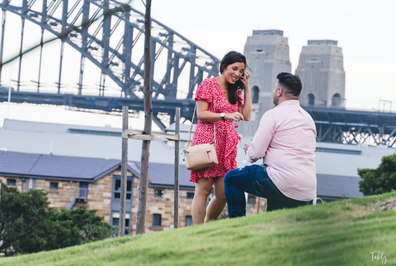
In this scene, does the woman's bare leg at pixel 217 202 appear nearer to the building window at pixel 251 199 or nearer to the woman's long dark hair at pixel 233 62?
the woman's long dark hair at pixel 233 62

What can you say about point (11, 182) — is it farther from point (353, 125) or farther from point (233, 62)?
point (353, 125)

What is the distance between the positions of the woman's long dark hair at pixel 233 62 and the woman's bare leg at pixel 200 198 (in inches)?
24.0

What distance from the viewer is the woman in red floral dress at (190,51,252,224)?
3.61 meters

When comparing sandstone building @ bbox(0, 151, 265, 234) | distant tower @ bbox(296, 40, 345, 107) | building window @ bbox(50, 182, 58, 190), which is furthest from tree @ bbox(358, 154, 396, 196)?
distant tower @ bbox(296, 40, 345, 107)

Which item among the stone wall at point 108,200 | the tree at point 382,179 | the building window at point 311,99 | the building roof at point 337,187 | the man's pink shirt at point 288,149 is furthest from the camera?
the building window at point 311,99

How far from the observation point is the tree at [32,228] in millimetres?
18391

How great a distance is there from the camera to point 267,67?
55531mm

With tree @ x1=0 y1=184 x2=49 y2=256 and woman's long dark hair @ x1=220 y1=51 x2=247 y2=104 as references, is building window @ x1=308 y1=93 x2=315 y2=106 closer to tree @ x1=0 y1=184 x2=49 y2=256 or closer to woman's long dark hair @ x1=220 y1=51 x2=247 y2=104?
tree @ x1=0 y1=184 x2=49 y2=256

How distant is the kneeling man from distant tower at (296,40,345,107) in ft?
159

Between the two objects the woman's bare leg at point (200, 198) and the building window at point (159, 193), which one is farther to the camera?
the building window at point (159, 193)

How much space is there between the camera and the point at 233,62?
3.57 m

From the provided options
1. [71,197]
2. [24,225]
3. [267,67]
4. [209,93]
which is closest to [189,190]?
[71,197]

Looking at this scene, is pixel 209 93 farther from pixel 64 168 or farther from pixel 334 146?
pixel 334 146

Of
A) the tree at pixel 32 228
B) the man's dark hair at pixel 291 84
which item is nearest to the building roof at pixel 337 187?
the tree at pixel 32 228
